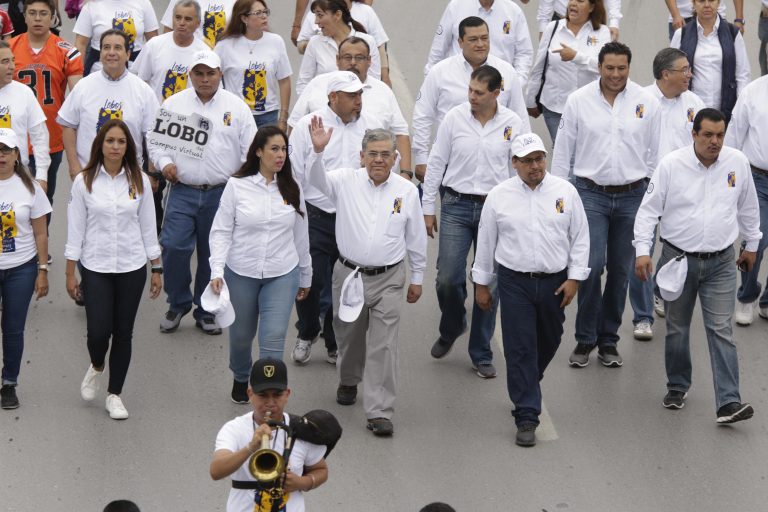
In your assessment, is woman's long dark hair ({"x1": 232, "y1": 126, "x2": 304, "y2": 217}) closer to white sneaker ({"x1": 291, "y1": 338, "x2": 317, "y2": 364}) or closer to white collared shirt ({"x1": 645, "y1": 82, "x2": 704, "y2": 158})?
white sneaker ({"x1": 291, "y1": 338, "x2": 317, "y2": 364})

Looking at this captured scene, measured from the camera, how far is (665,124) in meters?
12.1

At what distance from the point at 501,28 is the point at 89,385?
17.9 ft

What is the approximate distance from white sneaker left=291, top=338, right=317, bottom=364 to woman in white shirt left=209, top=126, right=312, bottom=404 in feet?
3.50

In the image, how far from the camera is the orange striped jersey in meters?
12.5

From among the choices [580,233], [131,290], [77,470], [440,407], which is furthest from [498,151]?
[77,470]

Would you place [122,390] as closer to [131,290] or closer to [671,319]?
[131,290]

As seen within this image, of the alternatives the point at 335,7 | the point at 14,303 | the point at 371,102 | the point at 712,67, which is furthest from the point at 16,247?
the point at 712,67

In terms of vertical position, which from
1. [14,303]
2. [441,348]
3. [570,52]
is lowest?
[441,348]

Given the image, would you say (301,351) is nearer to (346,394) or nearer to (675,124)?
(346,394)

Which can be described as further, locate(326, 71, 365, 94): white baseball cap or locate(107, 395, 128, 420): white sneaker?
locate(326, 71, 365, 94): white baseball cap

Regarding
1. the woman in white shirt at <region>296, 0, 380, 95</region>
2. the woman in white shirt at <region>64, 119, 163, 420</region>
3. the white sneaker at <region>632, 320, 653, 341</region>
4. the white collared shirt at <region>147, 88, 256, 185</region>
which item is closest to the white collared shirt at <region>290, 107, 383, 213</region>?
the white collared shirt at <region>147, 88, 256, 185</region>

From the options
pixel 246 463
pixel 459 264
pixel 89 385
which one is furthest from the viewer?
pixel 459 264

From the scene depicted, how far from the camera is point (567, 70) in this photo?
13.5m

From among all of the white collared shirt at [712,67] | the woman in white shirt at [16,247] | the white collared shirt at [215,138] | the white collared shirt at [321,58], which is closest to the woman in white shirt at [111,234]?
the woman in white shirt at [16,247]
